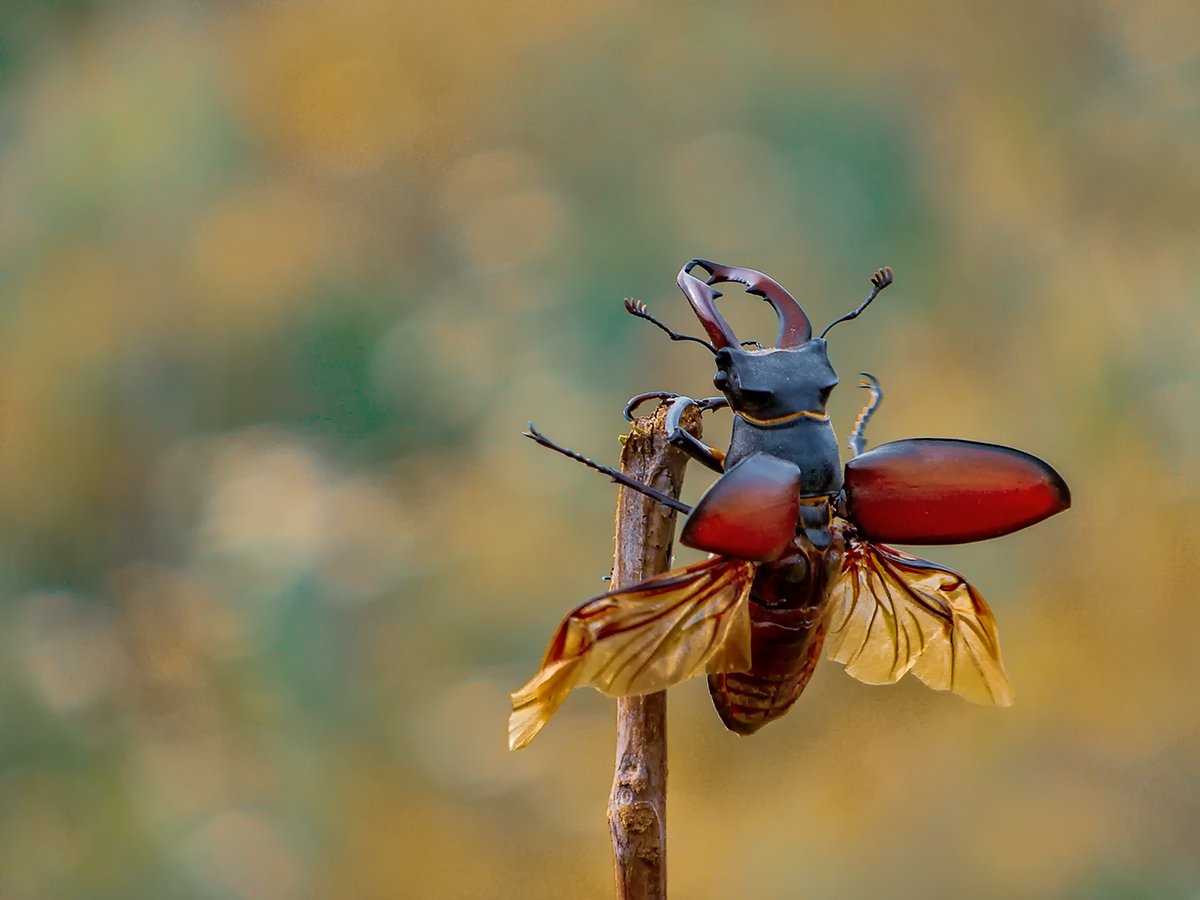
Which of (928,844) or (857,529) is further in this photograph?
(928,844)

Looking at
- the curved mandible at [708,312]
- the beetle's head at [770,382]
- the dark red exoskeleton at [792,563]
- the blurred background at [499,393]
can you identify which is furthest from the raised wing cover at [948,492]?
the blurred background at [499,393]

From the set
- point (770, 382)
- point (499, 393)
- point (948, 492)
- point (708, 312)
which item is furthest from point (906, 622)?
point (499, 393)

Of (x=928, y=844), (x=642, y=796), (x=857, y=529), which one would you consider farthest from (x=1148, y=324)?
(x=642, y=796)

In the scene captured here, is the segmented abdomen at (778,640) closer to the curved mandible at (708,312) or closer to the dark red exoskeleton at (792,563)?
the dark red exoskeleton at (792,563)

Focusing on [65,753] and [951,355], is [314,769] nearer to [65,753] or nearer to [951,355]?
[65,753]

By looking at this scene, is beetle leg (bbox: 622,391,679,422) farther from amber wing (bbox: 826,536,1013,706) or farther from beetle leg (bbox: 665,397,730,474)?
amber wing (bbox: 826,536,1013,706)

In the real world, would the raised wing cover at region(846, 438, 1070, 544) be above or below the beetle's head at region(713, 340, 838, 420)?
below

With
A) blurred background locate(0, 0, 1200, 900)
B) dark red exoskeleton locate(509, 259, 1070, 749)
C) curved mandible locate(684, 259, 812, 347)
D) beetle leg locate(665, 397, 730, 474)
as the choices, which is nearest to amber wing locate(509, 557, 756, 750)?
dark red exoskeleton locate(509, 259, 1070, 749)
